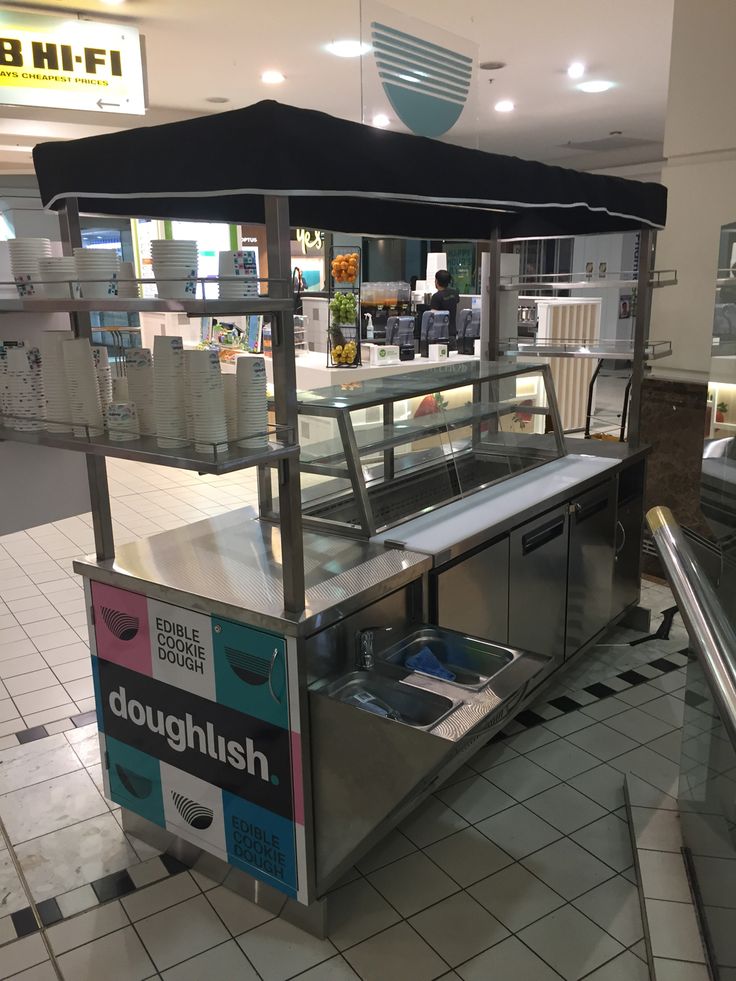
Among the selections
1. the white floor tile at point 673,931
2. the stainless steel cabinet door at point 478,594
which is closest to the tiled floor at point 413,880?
the white floor tile at point 673,931

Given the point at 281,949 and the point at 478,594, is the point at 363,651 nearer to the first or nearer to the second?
the point at 478,594

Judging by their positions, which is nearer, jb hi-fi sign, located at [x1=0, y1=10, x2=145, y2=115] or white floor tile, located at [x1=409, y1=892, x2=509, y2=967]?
white floor tile, located at [x1=409, y1=892, x2=509, y2=967]

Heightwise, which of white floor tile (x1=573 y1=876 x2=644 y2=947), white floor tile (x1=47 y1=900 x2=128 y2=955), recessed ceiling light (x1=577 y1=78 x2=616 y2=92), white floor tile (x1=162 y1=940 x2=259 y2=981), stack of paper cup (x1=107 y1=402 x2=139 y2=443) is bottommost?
white floor tile (x1=47 y1=900 x2=128 y2=955)

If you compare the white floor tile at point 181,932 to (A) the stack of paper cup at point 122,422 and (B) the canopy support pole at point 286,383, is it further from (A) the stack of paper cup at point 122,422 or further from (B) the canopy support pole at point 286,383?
(A) the stack of paper cup at point 122,422

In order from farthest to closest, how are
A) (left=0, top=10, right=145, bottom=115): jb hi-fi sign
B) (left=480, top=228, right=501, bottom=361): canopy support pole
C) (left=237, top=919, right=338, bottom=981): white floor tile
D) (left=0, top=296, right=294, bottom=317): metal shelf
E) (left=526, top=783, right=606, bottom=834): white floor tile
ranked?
(left=0, top=10, right=145, bottom=115): jb hi-fi sign → (left=480, top=228, right=501, bottom=361): canopy support pole → (left=526, top=783, right=606, bottom=834): white floor tile → (left=237, top=919, right=338, bottom=981): white floor tile → (left=0, top=296, right=294, bottom=317): metal shelf

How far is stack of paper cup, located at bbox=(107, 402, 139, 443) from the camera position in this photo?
206 centimetres

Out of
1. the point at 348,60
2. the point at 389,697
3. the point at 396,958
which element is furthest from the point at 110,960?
the point at 348,60

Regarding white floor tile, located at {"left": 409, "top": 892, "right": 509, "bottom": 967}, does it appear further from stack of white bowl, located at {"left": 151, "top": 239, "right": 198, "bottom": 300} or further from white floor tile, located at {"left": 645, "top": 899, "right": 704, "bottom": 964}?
stack of white bowl, located at {"left": 151, "top": 239, "right": 198, "bottom": 300}

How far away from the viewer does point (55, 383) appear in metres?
2.21

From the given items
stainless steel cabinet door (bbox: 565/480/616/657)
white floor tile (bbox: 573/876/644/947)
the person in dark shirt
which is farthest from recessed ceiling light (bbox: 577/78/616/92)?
white floor tile (bbox: 573/876/644/947)

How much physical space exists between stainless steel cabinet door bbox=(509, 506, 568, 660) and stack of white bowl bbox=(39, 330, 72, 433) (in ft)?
5.30

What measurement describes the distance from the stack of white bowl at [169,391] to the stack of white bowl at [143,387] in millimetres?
65

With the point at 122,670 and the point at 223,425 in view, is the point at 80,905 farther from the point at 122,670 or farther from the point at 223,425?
the point at 223,425

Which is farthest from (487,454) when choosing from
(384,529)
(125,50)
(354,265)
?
(125,50)
